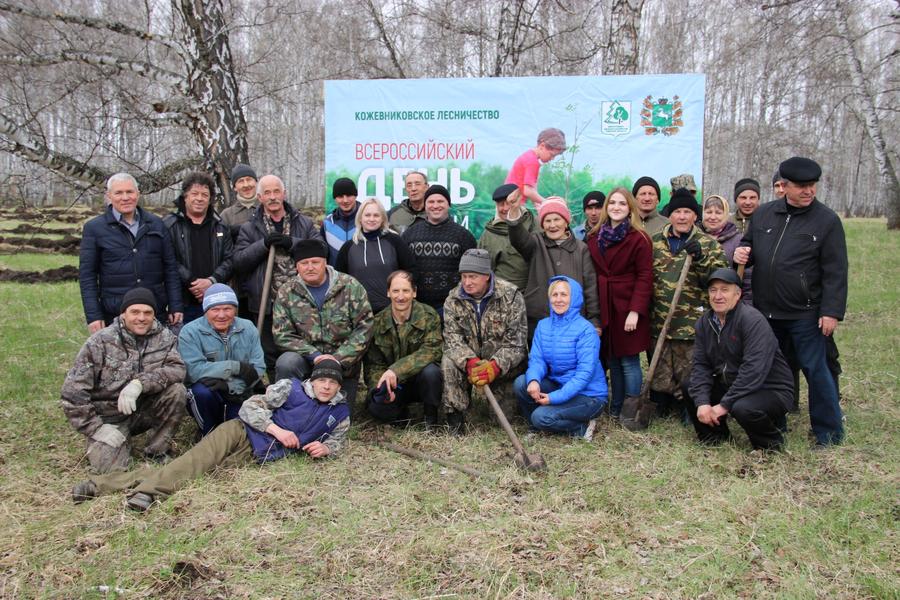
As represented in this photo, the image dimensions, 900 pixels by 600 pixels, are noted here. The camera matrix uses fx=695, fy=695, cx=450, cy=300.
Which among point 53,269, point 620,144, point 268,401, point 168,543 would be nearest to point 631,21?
point 620,144

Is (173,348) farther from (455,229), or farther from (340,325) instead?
(455,229)

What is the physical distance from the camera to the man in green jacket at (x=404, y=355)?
548cm

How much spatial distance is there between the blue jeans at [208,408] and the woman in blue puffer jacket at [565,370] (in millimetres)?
2274

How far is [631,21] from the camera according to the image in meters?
8.88

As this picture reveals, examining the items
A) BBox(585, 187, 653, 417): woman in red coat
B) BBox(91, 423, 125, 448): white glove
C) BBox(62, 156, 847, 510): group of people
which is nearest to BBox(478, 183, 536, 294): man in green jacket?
BBox(62, 156, 847, 510): group of people

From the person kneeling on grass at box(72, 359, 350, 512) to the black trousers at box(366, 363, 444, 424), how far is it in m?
0.69

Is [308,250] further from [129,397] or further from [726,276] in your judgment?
[726,276]

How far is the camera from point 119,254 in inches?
206

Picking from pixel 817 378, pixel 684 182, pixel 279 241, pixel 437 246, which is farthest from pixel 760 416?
pixel 279 241

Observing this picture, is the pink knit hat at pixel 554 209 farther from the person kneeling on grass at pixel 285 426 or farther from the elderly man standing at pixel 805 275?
the person kneeling on grass at pixel 285 426

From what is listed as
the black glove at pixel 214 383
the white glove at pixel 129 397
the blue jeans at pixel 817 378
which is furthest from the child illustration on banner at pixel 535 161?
the white glove at pixel 129 397

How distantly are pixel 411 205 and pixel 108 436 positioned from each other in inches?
124

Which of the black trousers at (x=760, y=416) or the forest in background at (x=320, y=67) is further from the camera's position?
the forest in background at (x=320, y=67)

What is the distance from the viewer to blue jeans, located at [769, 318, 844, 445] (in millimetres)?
4930
